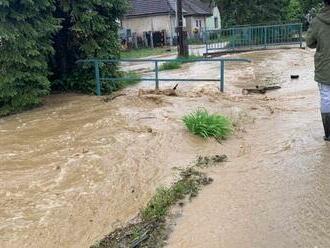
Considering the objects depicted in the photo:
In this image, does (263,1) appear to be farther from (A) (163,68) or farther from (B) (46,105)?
(B) (46,105)

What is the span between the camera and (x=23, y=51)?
10406 millimetres

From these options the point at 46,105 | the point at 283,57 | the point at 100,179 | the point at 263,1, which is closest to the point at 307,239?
the point at 100,179

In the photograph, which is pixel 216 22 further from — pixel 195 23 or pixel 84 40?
pixel 84 40

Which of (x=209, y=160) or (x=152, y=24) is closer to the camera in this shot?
Result: (x=209, y=160)

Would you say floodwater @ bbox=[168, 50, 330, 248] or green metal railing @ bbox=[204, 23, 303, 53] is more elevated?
green metal railing @ bbox=[204, 23, 303, 53]

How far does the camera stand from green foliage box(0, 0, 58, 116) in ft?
33.4

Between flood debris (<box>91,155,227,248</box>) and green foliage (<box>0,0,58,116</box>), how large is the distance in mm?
5279

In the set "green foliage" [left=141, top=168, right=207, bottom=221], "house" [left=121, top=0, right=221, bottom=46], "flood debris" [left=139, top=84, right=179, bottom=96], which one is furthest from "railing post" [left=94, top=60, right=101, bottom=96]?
"house" [left=121, top=0, right=221, bottom=46]

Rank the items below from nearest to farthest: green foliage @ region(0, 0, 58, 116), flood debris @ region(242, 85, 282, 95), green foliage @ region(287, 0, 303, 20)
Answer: green foliage @ region(0, 0, 58, 116), flood debris @ region(242, 85, 282, 95), green foliage @ region(287, 0, 303, 20)

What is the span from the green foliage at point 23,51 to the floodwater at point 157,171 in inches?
15.1

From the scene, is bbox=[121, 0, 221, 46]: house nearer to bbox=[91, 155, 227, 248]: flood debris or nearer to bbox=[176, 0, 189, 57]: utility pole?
bbox=[176, 0, 189, 57]: utility pole

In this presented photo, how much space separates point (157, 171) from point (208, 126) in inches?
67.9

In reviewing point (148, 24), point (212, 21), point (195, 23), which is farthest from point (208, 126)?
point (212, 21)

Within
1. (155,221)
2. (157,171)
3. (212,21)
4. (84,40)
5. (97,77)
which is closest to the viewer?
(155,221)
